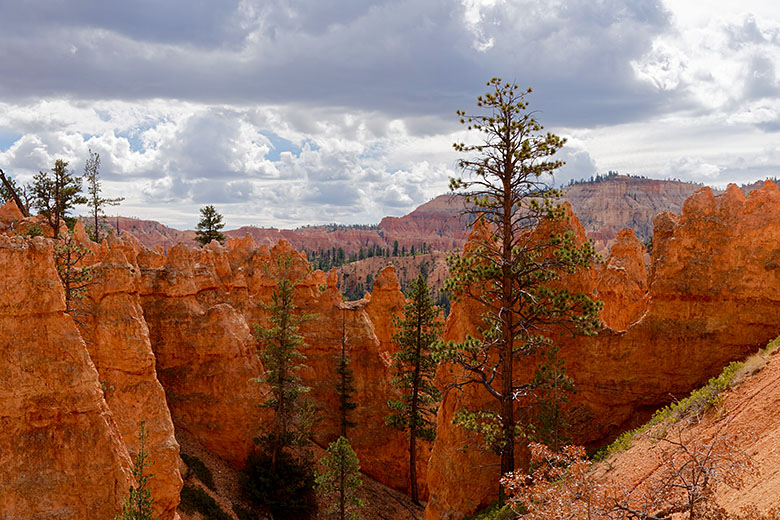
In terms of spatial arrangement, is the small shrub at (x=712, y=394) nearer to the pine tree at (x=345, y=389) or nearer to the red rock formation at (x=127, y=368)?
the red rock formation at (x=127, y=368)

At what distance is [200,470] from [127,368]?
8.11 m

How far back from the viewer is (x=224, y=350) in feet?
83.8

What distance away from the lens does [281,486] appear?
25.1m

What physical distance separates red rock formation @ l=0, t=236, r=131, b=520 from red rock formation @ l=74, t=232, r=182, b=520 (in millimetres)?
4652

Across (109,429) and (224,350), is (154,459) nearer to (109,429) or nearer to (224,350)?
(109,429)

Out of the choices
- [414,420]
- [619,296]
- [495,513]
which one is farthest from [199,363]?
[619,296]

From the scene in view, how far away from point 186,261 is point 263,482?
1124cm

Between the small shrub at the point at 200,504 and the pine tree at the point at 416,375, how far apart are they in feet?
34.0

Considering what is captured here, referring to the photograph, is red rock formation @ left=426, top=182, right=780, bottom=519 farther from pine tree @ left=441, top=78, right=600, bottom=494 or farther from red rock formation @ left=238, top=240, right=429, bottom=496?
red rock formation @ left=238, top=240, right=429, bottom=496

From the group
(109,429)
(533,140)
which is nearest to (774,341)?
(533,140)

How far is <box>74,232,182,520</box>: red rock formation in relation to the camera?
684 inches

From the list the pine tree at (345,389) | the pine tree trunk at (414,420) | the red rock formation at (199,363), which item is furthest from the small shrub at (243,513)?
the pine tree trunk at (414,420)

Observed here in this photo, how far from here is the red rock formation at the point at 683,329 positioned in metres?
14.6

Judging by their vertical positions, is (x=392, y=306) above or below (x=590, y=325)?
below
